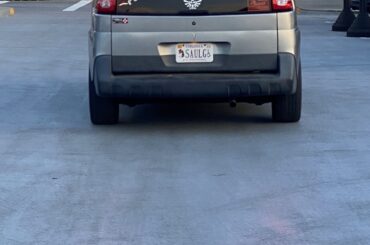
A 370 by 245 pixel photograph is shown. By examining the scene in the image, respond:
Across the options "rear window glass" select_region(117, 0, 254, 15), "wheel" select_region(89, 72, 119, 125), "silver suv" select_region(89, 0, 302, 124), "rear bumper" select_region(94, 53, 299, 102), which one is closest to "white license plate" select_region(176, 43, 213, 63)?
"silver suv" select_region(89, 0, 302, 124)

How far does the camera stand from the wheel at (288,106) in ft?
33.0

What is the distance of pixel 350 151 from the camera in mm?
9023

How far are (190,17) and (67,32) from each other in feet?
42.7

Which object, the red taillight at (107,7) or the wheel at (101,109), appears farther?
the wheel at (101,109)

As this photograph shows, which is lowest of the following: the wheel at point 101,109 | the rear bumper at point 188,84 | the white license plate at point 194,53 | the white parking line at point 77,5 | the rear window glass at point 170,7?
the white parking line at point 77,5

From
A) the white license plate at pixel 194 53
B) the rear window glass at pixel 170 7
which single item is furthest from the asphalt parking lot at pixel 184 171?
the rear window glass at pixel 170 7

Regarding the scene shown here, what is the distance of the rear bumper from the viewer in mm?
9492

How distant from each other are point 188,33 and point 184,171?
5.54 ft

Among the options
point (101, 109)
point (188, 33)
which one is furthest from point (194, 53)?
point (101, 109)

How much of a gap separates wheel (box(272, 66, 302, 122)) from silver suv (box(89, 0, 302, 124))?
1.65 ft

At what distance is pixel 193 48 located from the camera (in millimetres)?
9461

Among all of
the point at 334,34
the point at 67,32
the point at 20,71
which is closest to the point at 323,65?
the point at 20,71

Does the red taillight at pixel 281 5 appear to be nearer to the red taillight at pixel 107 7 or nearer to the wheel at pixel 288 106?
the wheel at pixel 288 106

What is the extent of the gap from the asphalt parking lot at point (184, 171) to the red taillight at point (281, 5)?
4.00 feet
